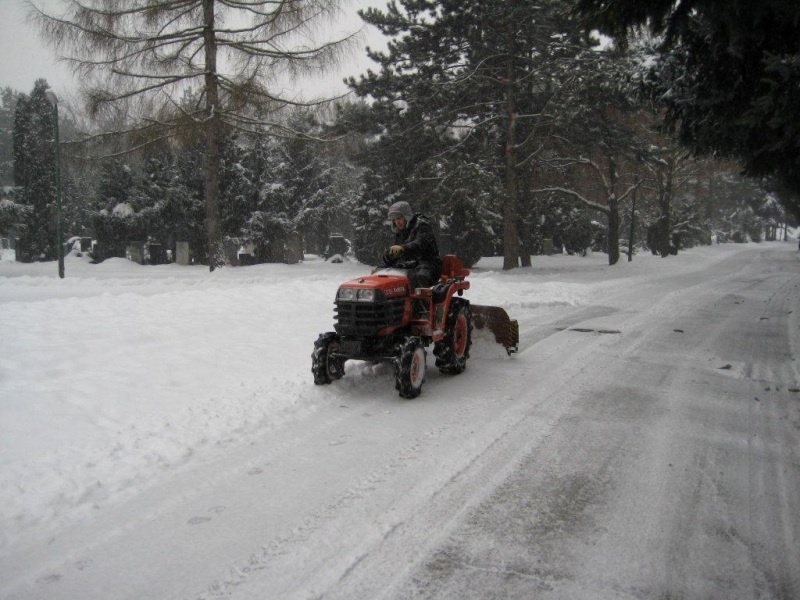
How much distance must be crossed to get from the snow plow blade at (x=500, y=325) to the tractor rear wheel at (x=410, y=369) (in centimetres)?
214

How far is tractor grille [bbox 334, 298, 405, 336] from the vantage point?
544 centimetres

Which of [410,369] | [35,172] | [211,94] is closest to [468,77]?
[211,94]

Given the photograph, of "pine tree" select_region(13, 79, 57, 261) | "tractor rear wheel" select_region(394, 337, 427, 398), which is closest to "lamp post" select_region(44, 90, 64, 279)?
"tractor rear wheel" select_region(394, 337, 427, 398)

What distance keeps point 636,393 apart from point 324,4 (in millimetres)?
15060

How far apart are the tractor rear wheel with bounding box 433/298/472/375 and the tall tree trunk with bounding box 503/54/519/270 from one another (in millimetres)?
15587

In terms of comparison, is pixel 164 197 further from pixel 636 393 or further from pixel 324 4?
pixel 636 393

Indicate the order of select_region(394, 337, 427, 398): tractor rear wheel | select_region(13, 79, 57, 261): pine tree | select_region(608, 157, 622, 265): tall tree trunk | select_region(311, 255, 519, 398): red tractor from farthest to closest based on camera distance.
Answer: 1. select_region(13, 79, 57, 261): pine tree
2. select_region(608, 157, 622, 265): tall tree trunk
3. select_region(311, 255, 519, 398): red tractor
4. select_region(394, 337, 427, 398): tractor rear wheel

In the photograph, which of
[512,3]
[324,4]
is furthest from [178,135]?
[512,3]

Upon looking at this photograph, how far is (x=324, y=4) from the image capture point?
53.1 feet

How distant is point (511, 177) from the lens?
21750 millimetres

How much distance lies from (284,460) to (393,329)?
2042 millimetres

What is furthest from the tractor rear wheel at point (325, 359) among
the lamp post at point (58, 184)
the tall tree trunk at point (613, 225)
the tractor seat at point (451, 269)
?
the tall tree trunk at point (613, 225)

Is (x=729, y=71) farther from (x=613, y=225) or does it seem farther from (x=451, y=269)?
(x=613, y=225)

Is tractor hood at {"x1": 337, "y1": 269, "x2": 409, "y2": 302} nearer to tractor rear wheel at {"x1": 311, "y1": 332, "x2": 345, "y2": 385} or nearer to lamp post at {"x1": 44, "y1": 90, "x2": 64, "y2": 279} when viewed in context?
tractor rear wheel at {"x1": 311, "y1": 332, "x2": 345, "y2": 385}
